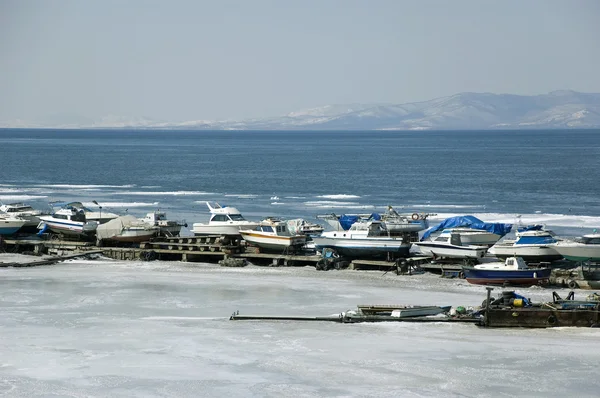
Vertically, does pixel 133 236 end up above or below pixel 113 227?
below

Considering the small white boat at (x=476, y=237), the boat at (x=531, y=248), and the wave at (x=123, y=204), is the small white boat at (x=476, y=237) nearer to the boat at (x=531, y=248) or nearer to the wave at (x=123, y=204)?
the boat at (x=531, y=248)

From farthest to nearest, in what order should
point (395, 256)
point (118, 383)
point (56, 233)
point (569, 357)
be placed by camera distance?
point (56, 233) → point (395, 256) → point (569, 357) → point (118, 383)

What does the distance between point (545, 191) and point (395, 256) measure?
1897 inches

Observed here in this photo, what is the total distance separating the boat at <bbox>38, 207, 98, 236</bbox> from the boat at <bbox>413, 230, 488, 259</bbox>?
1672cm

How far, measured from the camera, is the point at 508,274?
3809 cm

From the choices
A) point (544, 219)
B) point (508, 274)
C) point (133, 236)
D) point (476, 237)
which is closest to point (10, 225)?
point (133, 236)

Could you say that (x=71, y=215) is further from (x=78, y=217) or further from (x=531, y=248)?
(x=531, y=248)

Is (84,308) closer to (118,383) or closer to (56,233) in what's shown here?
(118,383)

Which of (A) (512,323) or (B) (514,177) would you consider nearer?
(A) (512,323)

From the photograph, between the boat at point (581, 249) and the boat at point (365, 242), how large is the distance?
6704 millimetres

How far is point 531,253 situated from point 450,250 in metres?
3.39

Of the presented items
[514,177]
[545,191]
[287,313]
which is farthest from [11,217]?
[514,177]

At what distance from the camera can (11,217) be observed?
52.1 metres

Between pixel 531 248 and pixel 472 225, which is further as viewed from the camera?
pixel 472 225
